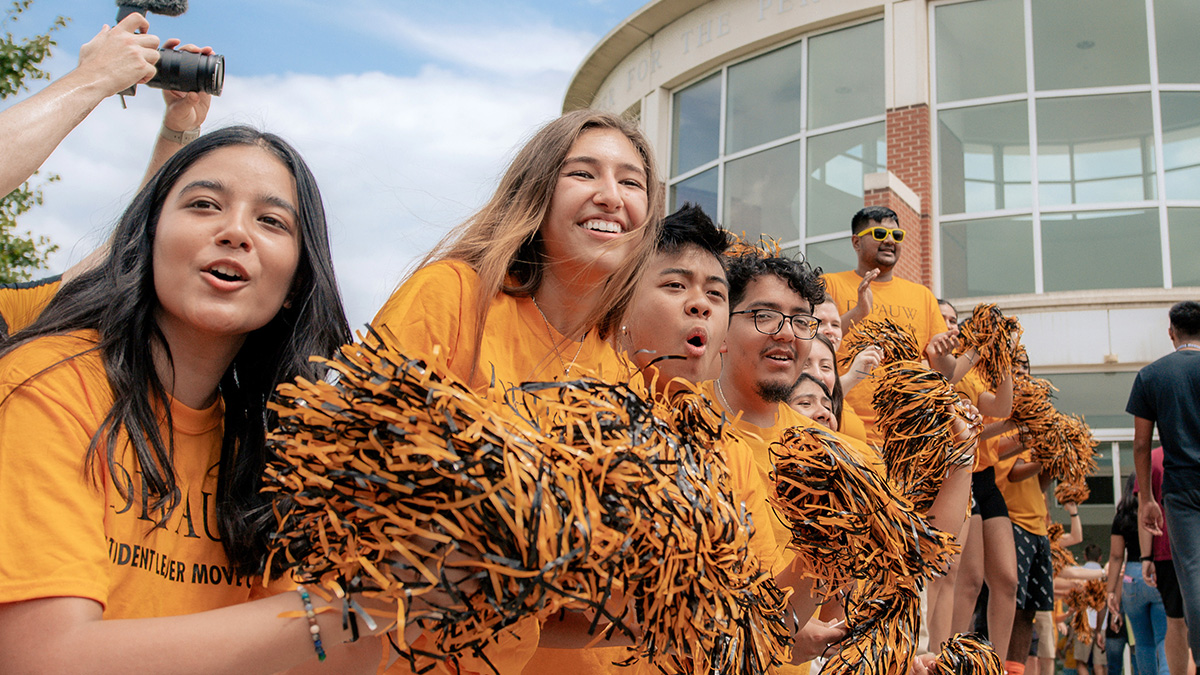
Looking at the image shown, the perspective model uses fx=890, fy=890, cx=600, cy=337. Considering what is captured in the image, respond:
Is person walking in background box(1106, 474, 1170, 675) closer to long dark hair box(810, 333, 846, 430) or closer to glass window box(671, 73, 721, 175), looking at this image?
long dark hair box(810, 333, 846, 430)

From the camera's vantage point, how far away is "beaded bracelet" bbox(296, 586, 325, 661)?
1.30 meters

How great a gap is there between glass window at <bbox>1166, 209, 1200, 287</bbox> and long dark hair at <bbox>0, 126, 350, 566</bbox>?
1311 centimetres

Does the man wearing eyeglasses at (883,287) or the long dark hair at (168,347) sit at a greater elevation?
the man wearing eyeglasses at (883,287)

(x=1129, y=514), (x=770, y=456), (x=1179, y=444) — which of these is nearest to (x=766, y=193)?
(x=1129, y=514)

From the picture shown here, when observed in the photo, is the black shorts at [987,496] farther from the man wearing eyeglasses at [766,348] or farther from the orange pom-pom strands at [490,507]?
the orange pom-pom strands at [490,507]

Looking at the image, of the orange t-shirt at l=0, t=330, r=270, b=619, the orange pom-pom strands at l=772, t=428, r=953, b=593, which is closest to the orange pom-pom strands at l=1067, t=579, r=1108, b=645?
the orange pom-pom strands at l=772, t=428, r=953, b=593

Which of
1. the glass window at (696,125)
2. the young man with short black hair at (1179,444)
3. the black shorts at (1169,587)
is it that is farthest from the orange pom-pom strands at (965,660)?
the glass window at (696,125)

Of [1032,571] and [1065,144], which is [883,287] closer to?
[1032,571]

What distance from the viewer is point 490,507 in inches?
46.2

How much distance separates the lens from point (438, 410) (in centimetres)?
122

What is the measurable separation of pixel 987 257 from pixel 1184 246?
8.22 feet

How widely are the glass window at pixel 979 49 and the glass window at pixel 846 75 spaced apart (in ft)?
3.00

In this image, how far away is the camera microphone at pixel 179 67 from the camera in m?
2.39

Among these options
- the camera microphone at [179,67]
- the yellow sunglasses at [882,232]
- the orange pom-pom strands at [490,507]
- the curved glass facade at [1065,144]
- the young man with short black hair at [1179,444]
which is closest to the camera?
the orange pom-pom strands at [490,507]
